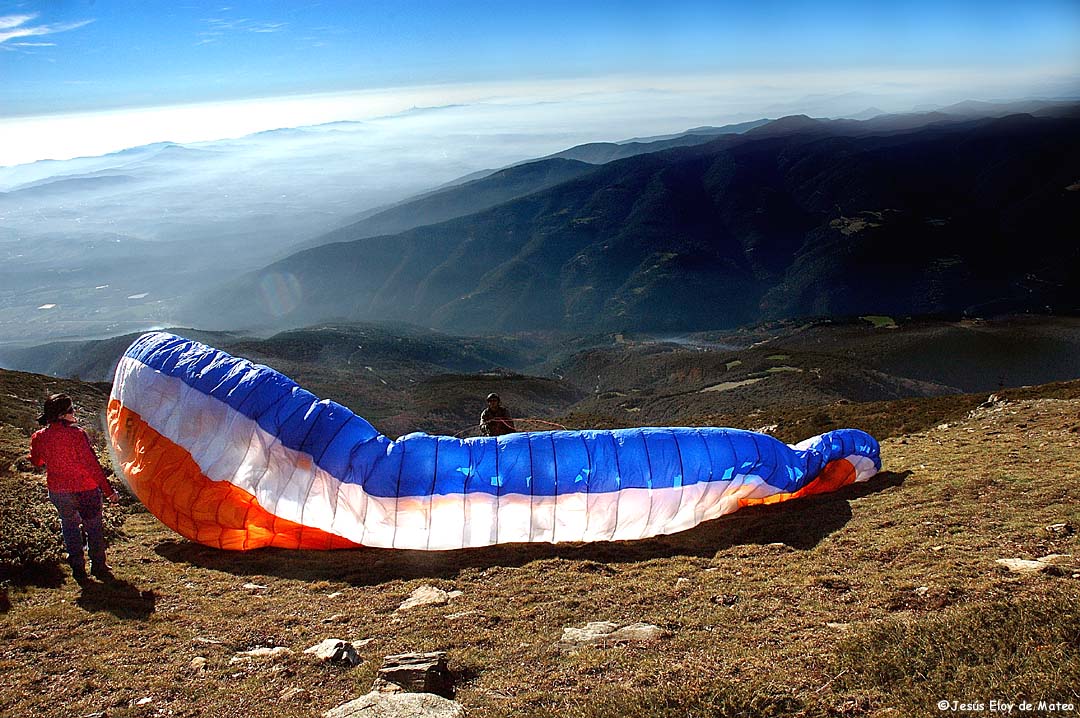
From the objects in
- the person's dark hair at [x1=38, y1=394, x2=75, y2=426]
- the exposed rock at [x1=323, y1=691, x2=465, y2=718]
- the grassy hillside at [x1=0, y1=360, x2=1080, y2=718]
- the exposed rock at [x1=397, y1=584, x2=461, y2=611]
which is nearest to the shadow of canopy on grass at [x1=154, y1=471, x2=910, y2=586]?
the grassy hillside at [x1=0, y1=360, x2=1080, y2=718]

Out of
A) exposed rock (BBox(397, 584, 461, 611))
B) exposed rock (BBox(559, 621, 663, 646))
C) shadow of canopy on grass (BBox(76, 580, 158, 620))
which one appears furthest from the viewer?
exposed rock (BBox(397, 584, 461, 611))

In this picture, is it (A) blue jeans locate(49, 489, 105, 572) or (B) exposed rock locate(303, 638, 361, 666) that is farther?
(A) blue jeans locate(49, 489, 105, 572)

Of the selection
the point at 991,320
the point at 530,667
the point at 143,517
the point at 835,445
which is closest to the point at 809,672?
the point at 530,667

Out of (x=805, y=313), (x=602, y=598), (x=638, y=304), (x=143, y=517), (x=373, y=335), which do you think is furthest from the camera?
(x=638, y=304)

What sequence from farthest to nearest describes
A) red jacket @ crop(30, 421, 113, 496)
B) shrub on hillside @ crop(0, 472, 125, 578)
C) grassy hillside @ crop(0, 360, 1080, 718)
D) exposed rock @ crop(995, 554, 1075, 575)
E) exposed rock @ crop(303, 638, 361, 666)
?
shrub on hillside @ crop(0, 472, 125, 578), red jacket @ crop(30, 421, 113, 496), exposed rock @ crop(995, 554, 1075, 575), exposed rock @ crop(303, 638, 361, 666), grassy hillside @ crop(0, 360, 1080, 718)

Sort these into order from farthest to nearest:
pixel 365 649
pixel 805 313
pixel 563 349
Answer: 1. pixel 805 313
2. pixel 563 349
3. pixel 365 649

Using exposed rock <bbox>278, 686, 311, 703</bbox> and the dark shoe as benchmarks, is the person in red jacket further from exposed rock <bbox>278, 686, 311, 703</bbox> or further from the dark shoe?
exposed rock <bbox>278, 686, 311, 703</bbox>

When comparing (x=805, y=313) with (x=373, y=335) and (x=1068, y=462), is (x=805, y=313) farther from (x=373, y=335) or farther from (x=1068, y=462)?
(x=1068, y=462)

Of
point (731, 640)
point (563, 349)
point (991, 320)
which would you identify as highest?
point (731, 640)

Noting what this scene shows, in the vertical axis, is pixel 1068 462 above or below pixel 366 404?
above
